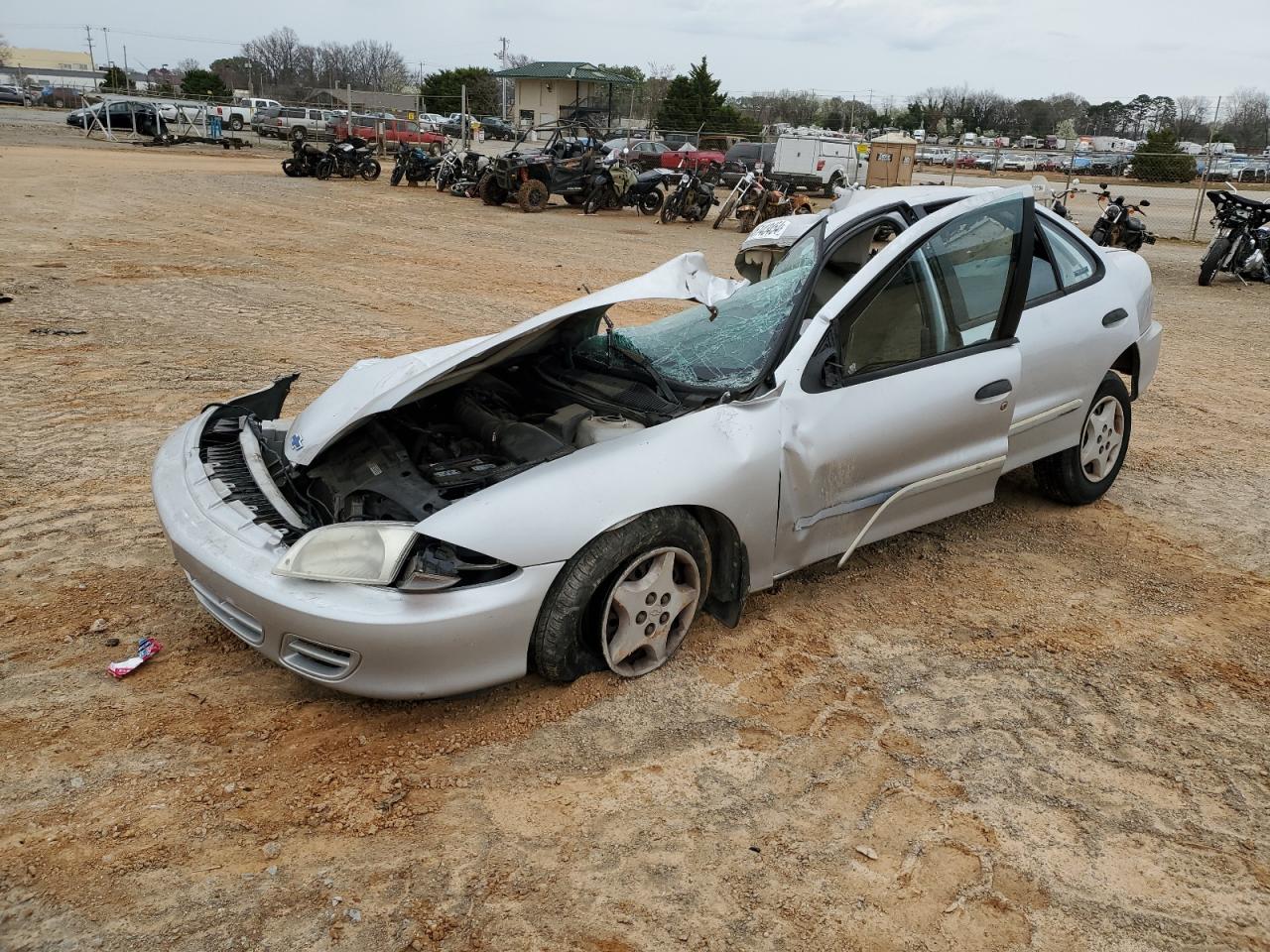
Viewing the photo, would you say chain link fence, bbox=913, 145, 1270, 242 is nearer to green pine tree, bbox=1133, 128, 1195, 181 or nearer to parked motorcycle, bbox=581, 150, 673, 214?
green pine tree, bbox=1133, 128, 1195, 181

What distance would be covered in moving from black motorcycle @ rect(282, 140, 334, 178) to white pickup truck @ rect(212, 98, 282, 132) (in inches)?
750

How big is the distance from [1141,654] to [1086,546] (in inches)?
38.6

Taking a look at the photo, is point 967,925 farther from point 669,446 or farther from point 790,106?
point 790,106

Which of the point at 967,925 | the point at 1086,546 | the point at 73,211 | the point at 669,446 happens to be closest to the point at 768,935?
the point at 967,925

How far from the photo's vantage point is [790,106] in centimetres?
6341

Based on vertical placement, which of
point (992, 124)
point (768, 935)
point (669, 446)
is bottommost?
point (768, 935)

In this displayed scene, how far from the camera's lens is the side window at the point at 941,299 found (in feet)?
11.7

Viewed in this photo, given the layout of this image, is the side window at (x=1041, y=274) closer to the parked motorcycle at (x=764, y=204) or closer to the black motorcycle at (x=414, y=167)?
the parked motorcycle at (x=764, y=204)

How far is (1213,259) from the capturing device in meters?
12.7

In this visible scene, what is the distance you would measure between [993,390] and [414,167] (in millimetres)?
20036

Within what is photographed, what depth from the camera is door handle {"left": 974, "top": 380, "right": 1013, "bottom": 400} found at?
12.4 feet

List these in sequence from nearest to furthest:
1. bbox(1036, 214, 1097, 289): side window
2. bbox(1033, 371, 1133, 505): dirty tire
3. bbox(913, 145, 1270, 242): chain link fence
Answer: bbox(1036, 214, 1097, 289): side window
bbox(1033, 371, 1133, 505): dirty tire
bbox(913, 145, 1270, 242): chain link fence

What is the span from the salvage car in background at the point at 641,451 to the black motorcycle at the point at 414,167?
742 inches

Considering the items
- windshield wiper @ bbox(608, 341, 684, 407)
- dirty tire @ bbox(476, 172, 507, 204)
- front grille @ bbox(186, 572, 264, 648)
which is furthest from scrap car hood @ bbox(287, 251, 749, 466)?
dirty tire @ bbox(476, 172, 507, 204)
